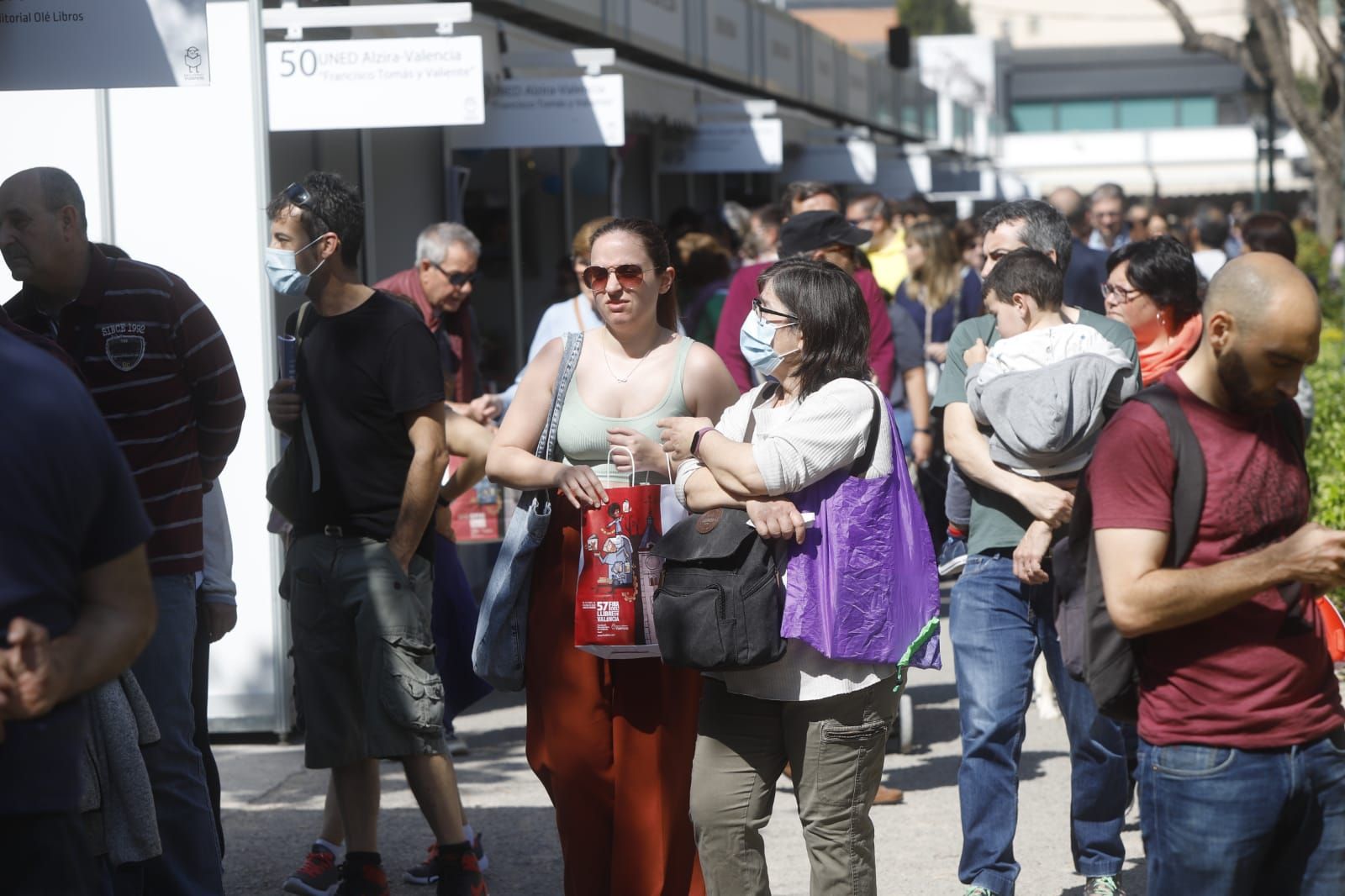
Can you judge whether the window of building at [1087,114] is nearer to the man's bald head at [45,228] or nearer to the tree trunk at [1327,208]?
the tree trunk at [1327,208]

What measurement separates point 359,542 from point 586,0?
8577 mm

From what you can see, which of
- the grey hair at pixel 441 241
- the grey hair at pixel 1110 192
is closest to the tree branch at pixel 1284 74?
the grey hair at pixel 1110 192

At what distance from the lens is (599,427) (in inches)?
182

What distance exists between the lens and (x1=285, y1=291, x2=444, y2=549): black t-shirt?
16.8ft

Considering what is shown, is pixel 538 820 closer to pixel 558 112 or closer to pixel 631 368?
pixel 631 368

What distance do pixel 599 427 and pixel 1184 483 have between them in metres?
1.80

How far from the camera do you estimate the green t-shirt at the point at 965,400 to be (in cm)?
501

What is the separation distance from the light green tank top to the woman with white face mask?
310 millimetres

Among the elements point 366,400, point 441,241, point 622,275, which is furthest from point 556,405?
point 441,241

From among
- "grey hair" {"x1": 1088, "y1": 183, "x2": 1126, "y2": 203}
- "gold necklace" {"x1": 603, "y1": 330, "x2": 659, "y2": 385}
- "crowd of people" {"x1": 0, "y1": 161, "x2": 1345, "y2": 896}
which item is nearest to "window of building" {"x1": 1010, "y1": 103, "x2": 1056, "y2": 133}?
"grey hair" {"x1": 1088, "y1": 183, "x2": 1126, "y2": 203}

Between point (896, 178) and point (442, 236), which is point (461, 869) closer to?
point (442, 236)

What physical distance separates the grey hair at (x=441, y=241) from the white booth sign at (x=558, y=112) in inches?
80.0

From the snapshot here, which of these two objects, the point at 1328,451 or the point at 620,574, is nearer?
the point at 620,574

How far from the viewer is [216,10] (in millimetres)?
7410
